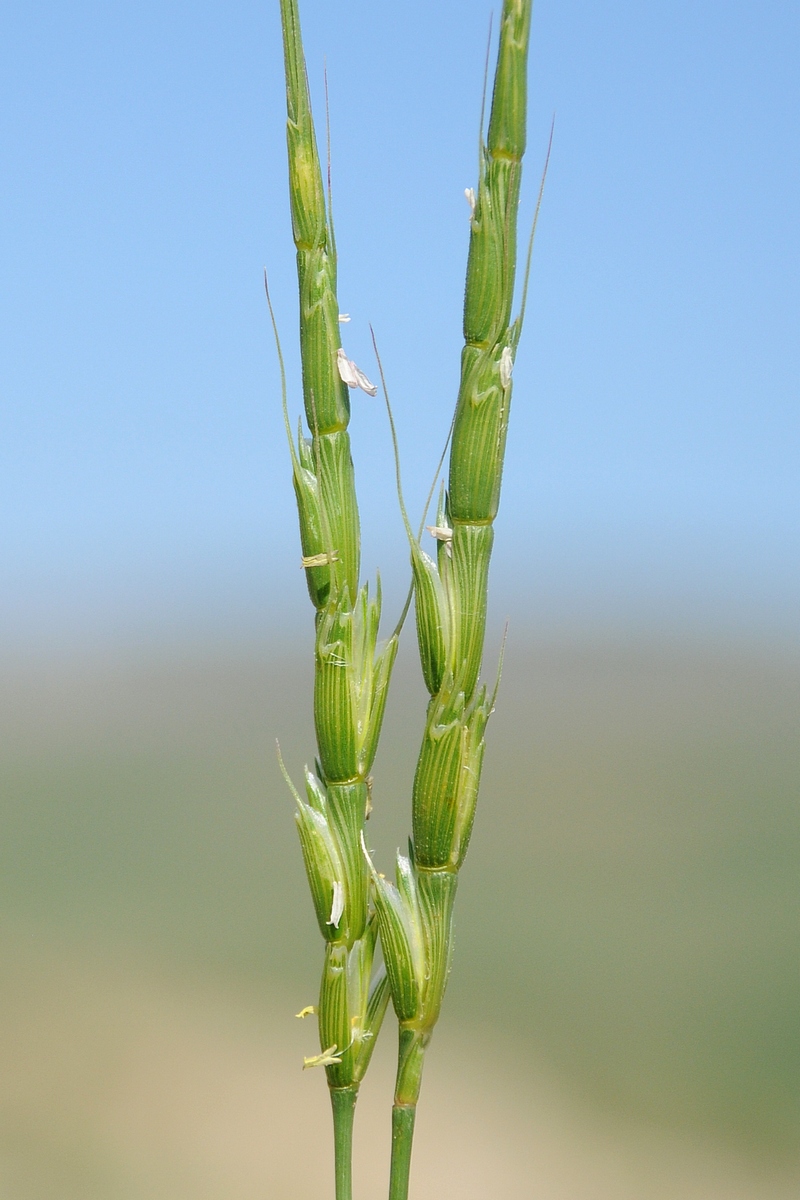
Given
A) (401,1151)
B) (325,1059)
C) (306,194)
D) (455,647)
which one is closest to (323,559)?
(455,647)

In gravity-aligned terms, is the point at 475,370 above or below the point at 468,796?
above

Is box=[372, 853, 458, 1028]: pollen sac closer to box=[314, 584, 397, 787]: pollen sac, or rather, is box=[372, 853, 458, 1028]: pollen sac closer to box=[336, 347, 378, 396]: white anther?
box=[314, 584, 397, 787]: pollen sac

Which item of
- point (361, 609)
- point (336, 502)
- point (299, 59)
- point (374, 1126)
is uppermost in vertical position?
point (299, 59)

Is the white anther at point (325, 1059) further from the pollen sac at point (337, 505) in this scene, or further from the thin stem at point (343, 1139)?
the pollen sac at point (337, 505)

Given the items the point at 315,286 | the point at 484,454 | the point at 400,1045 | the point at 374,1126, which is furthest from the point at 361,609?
the point at 374,1126

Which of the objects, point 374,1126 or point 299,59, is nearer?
point 299,59

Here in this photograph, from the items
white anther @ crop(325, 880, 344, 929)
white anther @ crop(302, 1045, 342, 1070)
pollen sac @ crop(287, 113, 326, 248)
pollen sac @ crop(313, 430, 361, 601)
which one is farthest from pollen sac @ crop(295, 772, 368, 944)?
pollen sac @ crop(287, 113, 326, 248)

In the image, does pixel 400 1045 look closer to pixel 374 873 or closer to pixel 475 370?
pixel 374 873

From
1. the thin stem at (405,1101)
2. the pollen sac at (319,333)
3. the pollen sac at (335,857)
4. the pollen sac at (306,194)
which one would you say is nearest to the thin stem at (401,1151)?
the thin stem at (405,1101)
